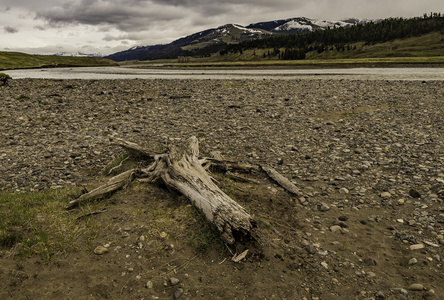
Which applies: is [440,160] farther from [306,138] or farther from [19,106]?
[19,106]

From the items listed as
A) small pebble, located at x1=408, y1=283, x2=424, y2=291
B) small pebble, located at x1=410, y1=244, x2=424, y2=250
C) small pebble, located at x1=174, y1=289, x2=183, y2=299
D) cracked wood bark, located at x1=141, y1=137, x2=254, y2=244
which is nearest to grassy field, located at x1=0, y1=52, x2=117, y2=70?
cracked wood bark, located at x1=141, y1=137, x2=254, y2=244

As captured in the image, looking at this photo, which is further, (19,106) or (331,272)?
(19,106)

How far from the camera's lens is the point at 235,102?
80.2 ft

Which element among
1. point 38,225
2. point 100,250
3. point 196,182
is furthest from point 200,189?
point 38,225

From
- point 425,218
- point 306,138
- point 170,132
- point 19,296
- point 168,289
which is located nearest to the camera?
point 19,296

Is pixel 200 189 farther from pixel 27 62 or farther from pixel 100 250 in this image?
pixel 27 62

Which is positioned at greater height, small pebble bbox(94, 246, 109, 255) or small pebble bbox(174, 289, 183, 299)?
small pebble bbox(94, 246, 109, 255)

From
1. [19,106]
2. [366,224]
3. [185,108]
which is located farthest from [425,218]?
[19,106]

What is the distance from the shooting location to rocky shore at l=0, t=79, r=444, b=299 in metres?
6.80

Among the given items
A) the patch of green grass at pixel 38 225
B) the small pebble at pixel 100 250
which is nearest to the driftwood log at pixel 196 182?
the patch of green grass at pixel 38 225

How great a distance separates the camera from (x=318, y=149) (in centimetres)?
1355

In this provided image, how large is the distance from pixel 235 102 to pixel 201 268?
19.7 m

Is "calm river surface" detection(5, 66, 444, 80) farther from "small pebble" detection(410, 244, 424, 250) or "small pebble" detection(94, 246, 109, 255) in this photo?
"small pebble" detection(94, 246, 109, 255)

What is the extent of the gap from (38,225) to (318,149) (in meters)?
11.6
